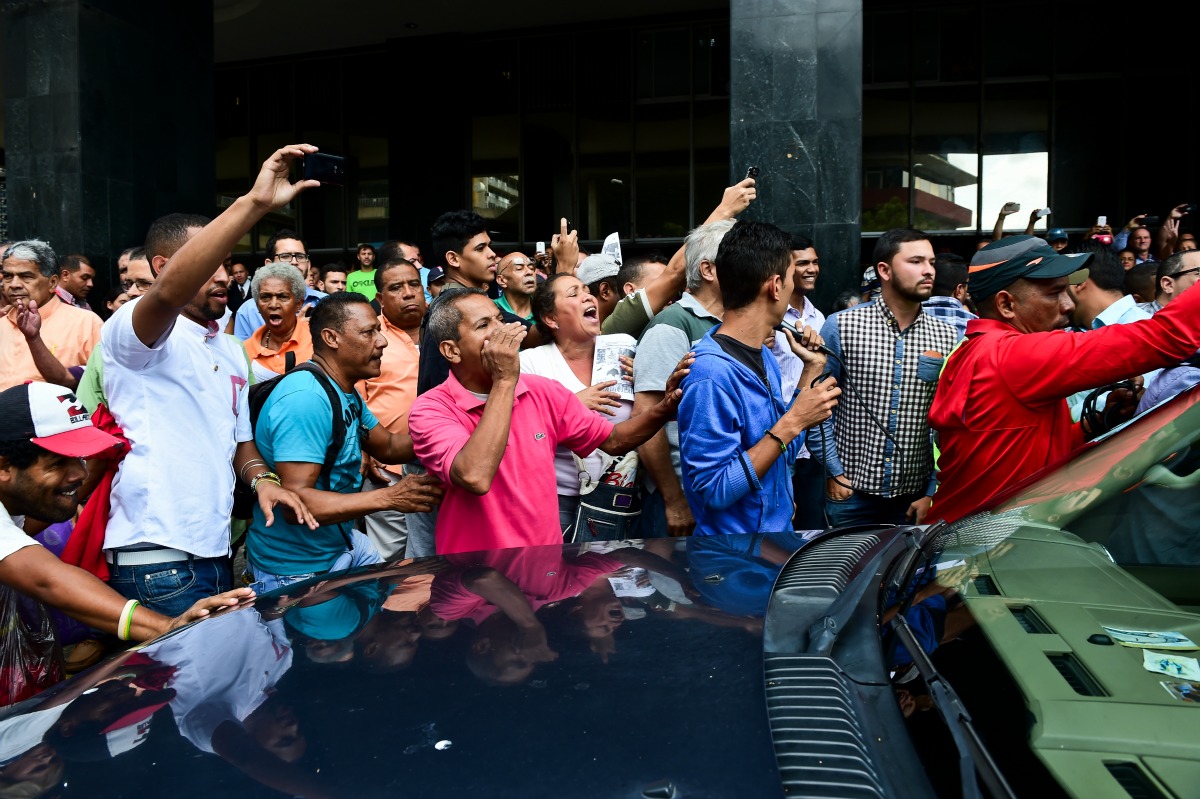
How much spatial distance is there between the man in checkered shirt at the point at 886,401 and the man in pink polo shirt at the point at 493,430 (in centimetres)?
115

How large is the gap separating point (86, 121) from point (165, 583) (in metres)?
8.11

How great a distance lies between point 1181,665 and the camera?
1332 mm

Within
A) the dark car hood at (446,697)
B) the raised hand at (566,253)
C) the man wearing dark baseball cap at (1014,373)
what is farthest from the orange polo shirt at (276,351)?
the man wearing dark baseball cap at (1014,373)

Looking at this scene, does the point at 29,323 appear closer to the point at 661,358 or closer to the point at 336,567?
the point at 336,567

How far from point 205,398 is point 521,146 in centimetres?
1241

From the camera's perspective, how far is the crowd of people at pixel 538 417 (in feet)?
9.04

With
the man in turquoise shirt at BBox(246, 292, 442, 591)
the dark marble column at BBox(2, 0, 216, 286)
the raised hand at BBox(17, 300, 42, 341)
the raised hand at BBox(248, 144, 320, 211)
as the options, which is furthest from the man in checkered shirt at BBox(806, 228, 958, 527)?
the dark marble column at BBox(2, 0, 216, 286)

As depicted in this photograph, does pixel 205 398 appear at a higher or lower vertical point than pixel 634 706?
higher

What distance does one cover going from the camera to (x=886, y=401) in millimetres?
4277

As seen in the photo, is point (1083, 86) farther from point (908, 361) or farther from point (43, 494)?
point (43, 494)

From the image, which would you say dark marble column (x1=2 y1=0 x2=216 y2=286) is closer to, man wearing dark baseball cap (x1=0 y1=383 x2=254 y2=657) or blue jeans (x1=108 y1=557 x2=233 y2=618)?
blue jeans (x1=108 y1=557 x2=233 y2=618)

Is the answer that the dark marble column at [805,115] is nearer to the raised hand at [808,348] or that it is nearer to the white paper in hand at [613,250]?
the white paper in hand at [613,250]

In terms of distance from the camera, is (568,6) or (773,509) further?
(568,6)

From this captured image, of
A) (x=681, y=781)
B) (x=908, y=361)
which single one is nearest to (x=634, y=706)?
(x=681, y=781)
